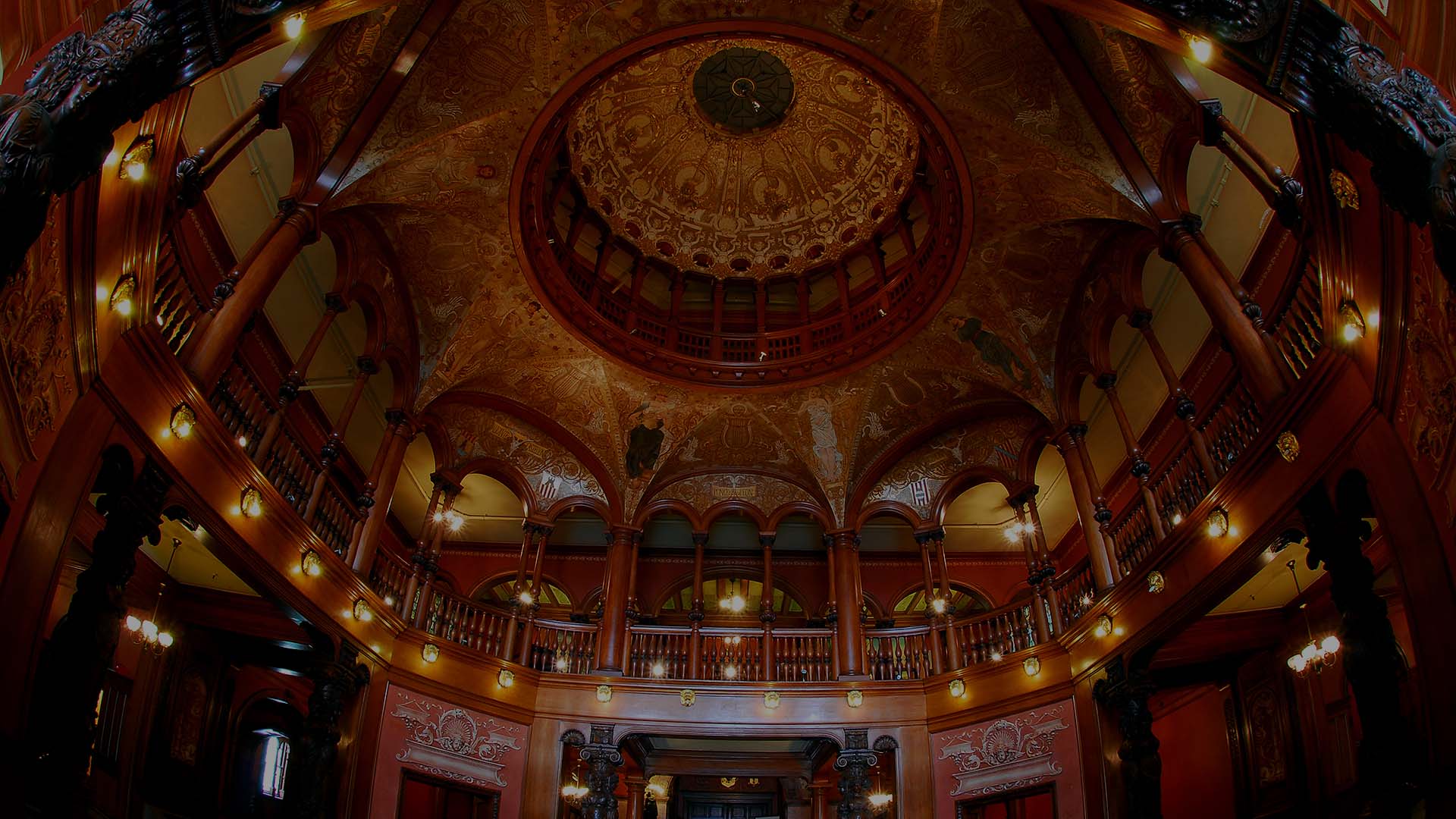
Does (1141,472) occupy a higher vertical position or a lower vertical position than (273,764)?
higher

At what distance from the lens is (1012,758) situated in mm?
12141

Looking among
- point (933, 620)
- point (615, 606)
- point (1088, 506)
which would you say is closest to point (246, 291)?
point (615, 606)

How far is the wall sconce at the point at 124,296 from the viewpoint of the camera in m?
7.41

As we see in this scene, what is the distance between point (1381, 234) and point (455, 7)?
32.1 feet

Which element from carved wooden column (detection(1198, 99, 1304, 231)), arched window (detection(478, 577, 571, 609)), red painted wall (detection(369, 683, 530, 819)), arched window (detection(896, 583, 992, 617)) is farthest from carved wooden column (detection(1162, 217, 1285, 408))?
arched window (detection(478, 577, 571, 609))

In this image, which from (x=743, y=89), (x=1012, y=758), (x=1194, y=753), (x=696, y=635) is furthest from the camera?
(x=743, y=89)

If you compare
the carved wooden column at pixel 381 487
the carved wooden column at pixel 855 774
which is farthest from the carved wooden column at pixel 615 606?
the carved wooden column at pixel 381 487

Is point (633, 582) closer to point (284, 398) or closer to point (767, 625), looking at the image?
point (767, 625)

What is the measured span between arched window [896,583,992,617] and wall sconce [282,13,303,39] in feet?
48.1

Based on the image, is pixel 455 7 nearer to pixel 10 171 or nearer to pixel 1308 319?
pixel 10 171

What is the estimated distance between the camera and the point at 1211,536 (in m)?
9.42

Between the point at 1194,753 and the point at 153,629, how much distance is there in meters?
14.4

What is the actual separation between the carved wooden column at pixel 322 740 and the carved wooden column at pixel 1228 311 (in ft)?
35.2

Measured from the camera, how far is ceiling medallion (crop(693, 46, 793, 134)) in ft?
48.8
